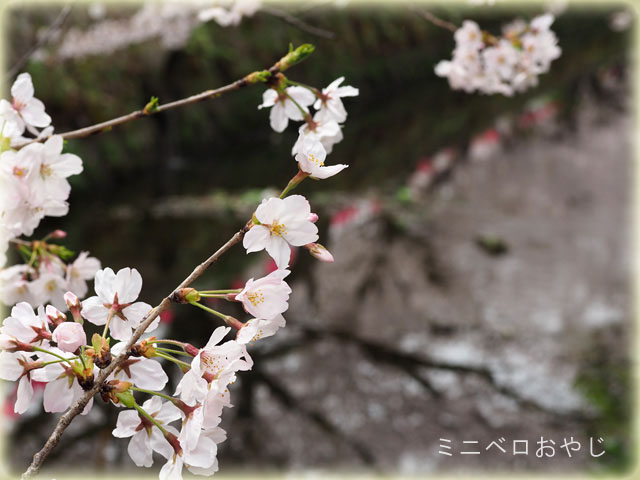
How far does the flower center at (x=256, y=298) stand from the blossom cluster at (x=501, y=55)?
95 centimetres

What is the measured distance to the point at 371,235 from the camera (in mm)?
4234

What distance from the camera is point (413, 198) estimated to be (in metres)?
4.91

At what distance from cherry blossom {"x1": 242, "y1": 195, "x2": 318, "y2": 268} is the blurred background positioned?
0.56 metres

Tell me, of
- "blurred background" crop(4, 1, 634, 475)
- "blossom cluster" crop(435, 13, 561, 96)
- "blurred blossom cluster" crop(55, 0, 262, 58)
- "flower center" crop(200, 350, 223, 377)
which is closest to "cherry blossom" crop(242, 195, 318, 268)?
"flower center" crop(200, 350, 223, 377)

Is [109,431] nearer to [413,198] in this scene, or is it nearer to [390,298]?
[390,298]

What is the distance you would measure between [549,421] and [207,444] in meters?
2.25

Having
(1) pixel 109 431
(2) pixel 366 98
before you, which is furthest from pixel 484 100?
(1) pixel 109 431

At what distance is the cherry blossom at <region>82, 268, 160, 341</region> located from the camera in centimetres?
59

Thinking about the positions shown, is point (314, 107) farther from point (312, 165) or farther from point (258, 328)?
point (258, 328)

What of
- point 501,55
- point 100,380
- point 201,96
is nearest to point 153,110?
point 201,96

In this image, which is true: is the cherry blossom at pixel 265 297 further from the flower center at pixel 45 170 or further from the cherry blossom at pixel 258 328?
the flower center at pixel 45 170

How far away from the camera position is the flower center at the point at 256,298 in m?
0.54

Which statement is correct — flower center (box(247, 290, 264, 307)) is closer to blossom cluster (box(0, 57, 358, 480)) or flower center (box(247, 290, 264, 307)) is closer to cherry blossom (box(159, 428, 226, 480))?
blossom cluster (box(0, 57, 358, 480))

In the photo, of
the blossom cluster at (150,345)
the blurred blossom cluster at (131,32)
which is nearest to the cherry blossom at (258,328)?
the blossom cluster at (150,345)
